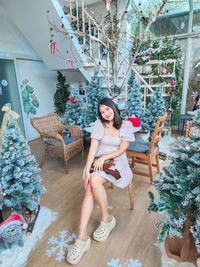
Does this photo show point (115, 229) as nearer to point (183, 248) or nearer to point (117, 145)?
point (183, 248)

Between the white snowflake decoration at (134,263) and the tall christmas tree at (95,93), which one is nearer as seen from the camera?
the white snowflake decoration at (134,263)

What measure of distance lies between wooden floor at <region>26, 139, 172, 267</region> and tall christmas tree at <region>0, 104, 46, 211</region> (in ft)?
1.35

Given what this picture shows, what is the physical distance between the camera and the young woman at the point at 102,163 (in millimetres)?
1561

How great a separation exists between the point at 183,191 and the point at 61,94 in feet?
14.0

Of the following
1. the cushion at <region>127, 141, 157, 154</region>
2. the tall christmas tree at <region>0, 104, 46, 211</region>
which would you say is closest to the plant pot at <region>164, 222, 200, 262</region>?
the cushion at <region>127, 141, 157, 154</region>

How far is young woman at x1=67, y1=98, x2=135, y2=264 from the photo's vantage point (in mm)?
1561

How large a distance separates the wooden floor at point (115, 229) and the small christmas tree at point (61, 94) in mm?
2632

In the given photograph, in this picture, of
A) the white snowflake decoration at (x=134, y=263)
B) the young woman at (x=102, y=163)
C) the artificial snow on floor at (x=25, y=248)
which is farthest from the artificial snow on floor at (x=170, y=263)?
the artificial snow on floor at (x=25, y=248)

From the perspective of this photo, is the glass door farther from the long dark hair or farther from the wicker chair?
the long dark hair

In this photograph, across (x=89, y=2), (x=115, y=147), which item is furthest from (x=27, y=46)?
(x=115, y=147)

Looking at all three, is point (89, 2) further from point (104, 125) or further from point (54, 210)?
point (54, 210)

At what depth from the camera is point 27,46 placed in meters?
4.11

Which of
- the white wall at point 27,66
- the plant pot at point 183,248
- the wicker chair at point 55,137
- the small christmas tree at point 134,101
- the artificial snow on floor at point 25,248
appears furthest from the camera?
the white wall at point 27,66

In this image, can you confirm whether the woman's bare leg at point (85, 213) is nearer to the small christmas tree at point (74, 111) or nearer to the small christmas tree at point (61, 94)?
the small christmas tree at point (74, 111)
